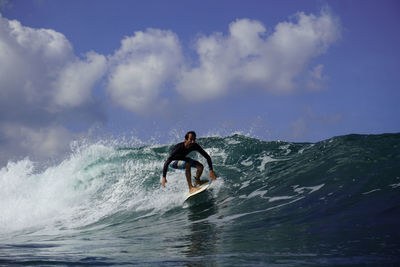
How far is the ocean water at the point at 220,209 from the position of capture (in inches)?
155

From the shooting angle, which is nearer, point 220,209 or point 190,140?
point 220,209

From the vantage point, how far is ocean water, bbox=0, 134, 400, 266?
394 cm

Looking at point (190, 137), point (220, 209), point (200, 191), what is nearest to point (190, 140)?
point (190, 137)

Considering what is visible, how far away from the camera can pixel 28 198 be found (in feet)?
48.1

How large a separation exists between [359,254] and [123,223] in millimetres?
7134

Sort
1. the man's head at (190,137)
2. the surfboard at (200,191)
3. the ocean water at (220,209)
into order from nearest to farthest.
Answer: the ocean water at (220,209), the man's head at (190,137), the surfboard at (200,191)

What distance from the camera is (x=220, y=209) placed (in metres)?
8.45

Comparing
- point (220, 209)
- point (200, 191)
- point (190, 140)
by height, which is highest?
point (190, 140)

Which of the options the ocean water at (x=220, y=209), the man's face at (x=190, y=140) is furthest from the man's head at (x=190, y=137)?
the ocean water at (x=220, y=209)

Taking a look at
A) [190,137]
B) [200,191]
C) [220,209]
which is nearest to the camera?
[220,209]

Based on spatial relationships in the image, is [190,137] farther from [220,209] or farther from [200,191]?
[220,209]

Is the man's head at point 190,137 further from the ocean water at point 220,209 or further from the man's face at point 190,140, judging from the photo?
the ocean water at point 220,209

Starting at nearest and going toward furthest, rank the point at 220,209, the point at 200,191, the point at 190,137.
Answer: the point at 220,209
the point at 190,137
the point at 200,191

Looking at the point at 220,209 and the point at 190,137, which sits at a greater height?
the point at 190,137
